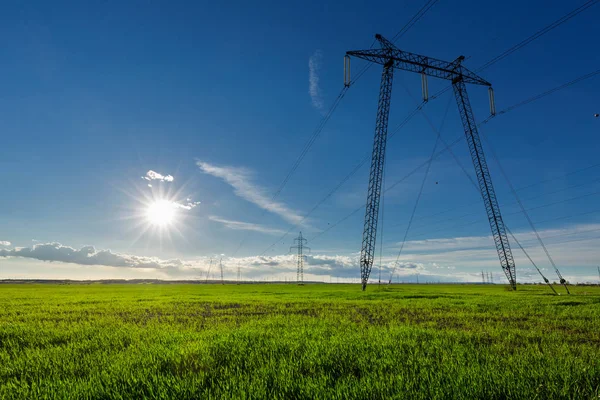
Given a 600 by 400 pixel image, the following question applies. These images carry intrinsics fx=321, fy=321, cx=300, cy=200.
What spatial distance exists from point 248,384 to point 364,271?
185ft

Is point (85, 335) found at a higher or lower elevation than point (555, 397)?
lower

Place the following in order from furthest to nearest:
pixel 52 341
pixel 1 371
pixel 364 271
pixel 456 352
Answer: pixel 364 271 < pixel 52 341 < pixel 456 352 < pixel 1 371

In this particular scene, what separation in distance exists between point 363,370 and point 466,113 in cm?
7041

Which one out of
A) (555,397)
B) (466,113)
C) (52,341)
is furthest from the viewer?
(466,113)

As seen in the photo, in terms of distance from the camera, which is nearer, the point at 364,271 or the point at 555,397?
the point at 555,397

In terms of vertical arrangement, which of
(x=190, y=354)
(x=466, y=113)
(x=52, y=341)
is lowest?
(x=52, y=341)

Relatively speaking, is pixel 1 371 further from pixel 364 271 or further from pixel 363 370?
pixel 364 271

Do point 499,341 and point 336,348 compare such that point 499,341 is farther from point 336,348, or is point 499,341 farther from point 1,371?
point 1,371

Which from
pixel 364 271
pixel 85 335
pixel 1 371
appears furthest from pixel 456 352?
pixel 364 271

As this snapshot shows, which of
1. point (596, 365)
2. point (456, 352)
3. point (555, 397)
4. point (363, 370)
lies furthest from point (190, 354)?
point (596, 365)

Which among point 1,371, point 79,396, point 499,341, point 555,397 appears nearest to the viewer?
point 555,397

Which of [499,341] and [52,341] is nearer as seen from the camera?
[499,341]

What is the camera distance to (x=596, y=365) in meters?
5.56

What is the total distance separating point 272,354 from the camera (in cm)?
652
